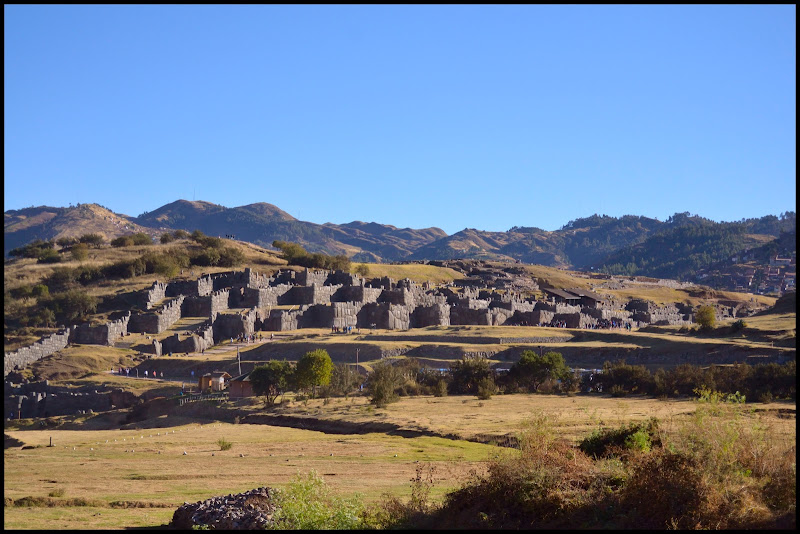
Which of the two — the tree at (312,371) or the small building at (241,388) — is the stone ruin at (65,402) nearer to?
the small building at (241,388)

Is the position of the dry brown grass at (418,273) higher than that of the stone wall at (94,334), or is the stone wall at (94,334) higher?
the dry brown grass at (418,273)

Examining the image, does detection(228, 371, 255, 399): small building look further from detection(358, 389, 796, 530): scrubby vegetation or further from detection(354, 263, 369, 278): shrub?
detection(354, 263, 369, 278): shrub

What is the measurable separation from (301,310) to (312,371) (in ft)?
72.7

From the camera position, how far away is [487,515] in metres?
15.8

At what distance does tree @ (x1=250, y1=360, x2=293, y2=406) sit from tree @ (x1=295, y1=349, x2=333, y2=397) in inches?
23.5

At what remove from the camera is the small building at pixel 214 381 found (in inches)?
1885

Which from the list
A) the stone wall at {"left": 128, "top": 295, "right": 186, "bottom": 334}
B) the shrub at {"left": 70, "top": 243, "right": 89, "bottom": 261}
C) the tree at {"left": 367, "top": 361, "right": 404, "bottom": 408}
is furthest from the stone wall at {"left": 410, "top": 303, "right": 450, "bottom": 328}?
the shrub at {"left": 70, "top": 243, "right": 89, "bottom": 261}

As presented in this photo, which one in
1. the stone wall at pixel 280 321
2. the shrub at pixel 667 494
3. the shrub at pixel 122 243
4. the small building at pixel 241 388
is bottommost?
the small building at pixel 241 388

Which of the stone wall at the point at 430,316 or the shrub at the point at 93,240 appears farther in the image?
the shrub at the point at 93,240

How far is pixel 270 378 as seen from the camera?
4441cm

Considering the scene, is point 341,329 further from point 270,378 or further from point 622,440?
point 622,440

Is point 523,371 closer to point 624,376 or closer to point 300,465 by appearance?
point 624,376

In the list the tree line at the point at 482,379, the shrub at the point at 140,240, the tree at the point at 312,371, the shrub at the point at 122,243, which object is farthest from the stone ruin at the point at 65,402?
the shrub at the point at 140,240

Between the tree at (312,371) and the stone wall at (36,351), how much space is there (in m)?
19.2
